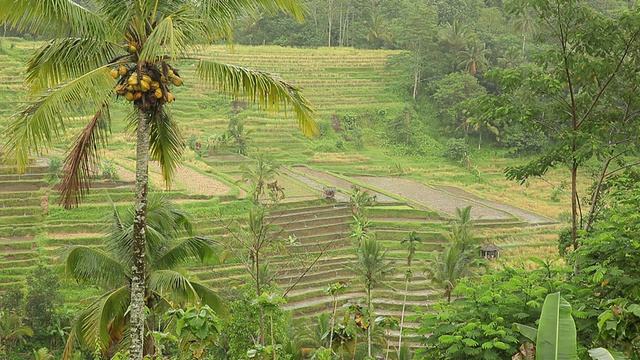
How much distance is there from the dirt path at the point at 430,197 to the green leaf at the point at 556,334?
20.0m

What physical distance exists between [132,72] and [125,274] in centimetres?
404

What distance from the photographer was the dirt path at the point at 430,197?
2381 cm

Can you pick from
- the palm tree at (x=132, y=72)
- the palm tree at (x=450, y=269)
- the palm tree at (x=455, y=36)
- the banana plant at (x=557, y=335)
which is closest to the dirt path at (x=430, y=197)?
the palm tree at (x=450, y=269)

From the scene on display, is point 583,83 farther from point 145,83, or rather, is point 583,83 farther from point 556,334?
point 145,83

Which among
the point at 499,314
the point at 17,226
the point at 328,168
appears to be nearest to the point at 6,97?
the point at 17,226

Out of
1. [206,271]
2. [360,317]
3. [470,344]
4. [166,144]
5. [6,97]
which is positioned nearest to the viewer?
[470,344]

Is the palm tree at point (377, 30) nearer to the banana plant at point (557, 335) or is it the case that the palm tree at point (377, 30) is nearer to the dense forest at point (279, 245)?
the dense forest at point (279, 245)

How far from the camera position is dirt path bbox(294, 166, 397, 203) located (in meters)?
24.3

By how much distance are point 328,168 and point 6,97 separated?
578 inches

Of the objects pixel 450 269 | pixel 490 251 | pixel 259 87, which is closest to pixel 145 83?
pixel 259 87

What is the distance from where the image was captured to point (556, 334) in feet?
10.8

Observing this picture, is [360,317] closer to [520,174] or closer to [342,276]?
[520,174]

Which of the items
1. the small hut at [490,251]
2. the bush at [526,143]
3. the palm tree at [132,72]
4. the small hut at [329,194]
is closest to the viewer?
the palm tree at [132,72]

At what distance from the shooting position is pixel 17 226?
18.2 m
